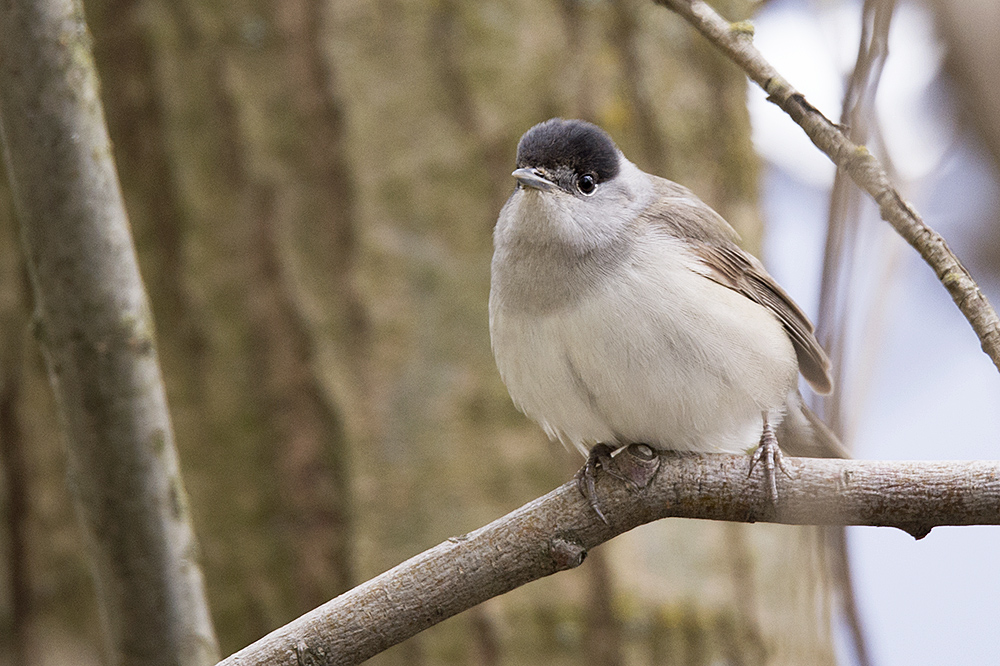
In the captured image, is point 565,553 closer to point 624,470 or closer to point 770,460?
point 624,470

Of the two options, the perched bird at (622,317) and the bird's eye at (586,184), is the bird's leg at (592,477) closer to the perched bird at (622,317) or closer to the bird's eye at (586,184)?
the perched bird at (622,317)

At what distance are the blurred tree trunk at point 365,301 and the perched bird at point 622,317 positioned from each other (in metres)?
0.82

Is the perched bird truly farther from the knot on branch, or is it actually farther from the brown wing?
the knot on branch

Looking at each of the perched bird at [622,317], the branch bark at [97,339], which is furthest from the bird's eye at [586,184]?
the branch bark at [97,339]

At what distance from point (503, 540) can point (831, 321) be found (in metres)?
0.81

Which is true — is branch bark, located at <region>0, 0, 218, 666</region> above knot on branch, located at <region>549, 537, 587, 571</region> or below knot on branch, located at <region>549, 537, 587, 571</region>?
above

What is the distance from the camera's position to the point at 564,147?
8.77 feet

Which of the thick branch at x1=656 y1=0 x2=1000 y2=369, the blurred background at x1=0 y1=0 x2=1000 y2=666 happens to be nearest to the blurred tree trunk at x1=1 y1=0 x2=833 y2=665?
the blurred background at x1=0 y1=0 x2=1000 y2=666

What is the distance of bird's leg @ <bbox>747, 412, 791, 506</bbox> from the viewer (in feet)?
6.53

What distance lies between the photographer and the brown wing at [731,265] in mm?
2752

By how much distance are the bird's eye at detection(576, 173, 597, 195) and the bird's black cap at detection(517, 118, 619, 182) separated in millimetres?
15

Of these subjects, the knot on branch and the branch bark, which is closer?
the knot on branch

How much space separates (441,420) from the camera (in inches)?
139

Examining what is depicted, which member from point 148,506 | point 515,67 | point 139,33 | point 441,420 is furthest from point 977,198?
point 139,33
